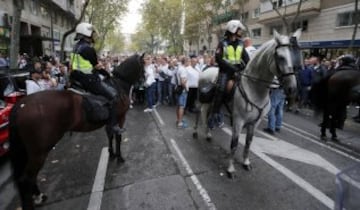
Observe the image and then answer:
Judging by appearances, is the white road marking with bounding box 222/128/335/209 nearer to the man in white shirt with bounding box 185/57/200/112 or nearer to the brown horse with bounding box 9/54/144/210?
the man in white shirt with bounding box 185/57/200/112

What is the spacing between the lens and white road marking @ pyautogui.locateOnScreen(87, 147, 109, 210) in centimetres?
392

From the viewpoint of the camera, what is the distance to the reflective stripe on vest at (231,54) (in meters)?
5.18

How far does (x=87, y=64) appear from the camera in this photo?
15.1 ft

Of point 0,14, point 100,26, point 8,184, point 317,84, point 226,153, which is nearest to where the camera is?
point 8,184

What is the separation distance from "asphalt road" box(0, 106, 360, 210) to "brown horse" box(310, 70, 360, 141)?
0.52 meters

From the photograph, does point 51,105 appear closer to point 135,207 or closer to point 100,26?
point 135,207

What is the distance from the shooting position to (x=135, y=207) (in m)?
3.83

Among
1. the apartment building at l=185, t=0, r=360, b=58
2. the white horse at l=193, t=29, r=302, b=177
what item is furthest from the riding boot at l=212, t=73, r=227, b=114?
the apartment building at l=185, t=0, r=360, b=58

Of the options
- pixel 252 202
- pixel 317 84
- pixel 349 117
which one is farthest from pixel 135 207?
pixel 349 117

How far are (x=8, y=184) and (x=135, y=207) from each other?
104 inches

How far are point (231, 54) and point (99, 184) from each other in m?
3.59

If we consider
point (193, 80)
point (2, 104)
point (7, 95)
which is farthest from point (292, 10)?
point (2, 104)

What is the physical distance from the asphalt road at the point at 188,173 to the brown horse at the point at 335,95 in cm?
52

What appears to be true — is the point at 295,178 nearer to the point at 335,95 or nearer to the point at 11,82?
the point at 335,95
